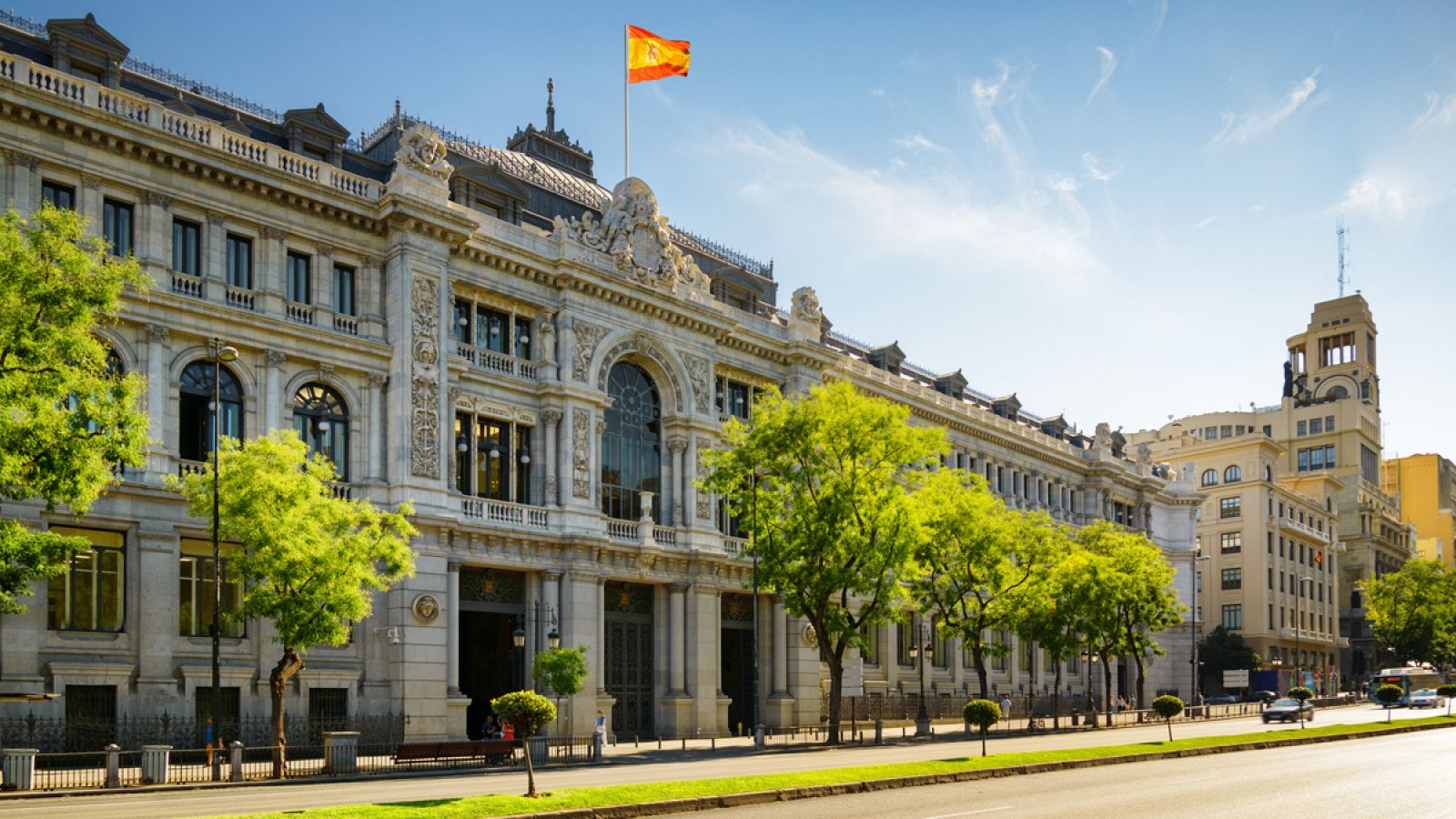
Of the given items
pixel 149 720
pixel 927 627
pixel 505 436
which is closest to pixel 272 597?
pixel 149 720

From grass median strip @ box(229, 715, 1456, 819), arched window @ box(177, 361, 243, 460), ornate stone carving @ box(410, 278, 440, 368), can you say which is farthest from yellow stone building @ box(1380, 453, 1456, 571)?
arched window @ box(177, 361, 243, 460)

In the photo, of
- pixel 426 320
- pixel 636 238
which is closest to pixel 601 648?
pixel 426 320

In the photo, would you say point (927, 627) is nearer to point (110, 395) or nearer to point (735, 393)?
point (735, 393)

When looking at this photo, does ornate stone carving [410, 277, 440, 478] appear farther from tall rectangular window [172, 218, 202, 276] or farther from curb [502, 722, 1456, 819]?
curb [502, 722, 1456, 819]

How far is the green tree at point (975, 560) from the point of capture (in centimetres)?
5562

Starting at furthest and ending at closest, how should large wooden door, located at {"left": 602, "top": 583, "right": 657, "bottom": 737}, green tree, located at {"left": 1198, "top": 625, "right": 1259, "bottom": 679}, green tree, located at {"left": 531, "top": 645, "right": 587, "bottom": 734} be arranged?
1. green tree, located at {"left": 1198, "top": 625, "right": 1259, "bottom": 679}
2. large wooden door, located at {"left": 602, "top": 583, "right": 657, "bottom": 737}
3. green tree, located at {"left": 531, "top": 645, "right": 587, "bottom": 734}

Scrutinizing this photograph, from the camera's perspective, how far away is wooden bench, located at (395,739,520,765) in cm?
3462

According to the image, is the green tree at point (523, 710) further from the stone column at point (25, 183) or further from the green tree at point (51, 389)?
the stone column at point (25, 183)

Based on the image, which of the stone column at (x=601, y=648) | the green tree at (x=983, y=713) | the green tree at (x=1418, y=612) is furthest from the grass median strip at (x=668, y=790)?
the green tree at (x=1418, y=612)

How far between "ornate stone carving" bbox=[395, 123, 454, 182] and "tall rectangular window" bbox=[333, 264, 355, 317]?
4.16 metres

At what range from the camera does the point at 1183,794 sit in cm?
2472

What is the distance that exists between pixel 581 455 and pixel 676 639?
886cm

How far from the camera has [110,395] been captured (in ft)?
92.8

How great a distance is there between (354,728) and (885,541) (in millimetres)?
19811
